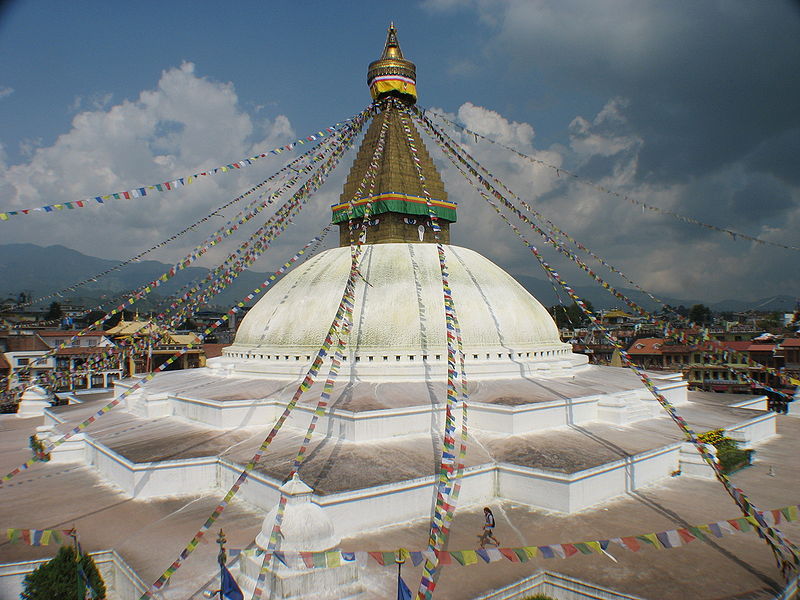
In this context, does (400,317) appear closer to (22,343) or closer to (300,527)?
(300,527)

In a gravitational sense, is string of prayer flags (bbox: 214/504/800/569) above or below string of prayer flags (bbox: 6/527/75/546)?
above

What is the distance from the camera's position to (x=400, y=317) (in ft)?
43.4

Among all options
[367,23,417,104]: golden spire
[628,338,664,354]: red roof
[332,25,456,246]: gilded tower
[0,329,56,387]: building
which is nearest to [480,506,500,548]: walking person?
[332,25,456,246]: gilded tower

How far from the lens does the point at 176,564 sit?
6082 millimetres

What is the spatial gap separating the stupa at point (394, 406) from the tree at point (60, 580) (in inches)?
78.2

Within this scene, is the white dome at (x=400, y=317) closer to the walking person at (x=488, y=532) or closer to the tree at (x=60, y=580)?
the walking person at (x=488, y=532)

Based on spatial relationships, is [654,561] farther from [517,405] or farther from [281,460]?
[281,460]

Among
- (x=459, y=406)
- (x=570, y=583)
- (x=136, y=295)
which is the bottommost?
(x=570, y=583)

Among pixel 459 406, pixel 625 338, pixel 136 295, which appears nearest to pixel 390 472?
pixel 459 406

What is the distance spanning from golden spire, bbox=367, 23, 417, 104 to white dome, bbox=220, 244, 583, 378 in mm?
4955

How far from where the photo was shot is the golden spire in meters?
16.5

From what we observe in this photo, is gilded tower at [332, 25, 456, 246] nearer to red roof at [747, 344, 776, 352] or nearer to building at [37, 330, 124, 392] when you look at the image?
building at [37, 330, 124, 392]

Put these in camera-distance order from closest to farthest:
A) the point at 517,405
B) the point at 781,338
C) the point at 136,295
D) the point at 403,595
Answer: the point at 403,595
the point at 517,405
the point at 136,295
the point at 781,338

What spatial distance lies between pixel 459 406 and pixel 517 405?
46.7 inches
